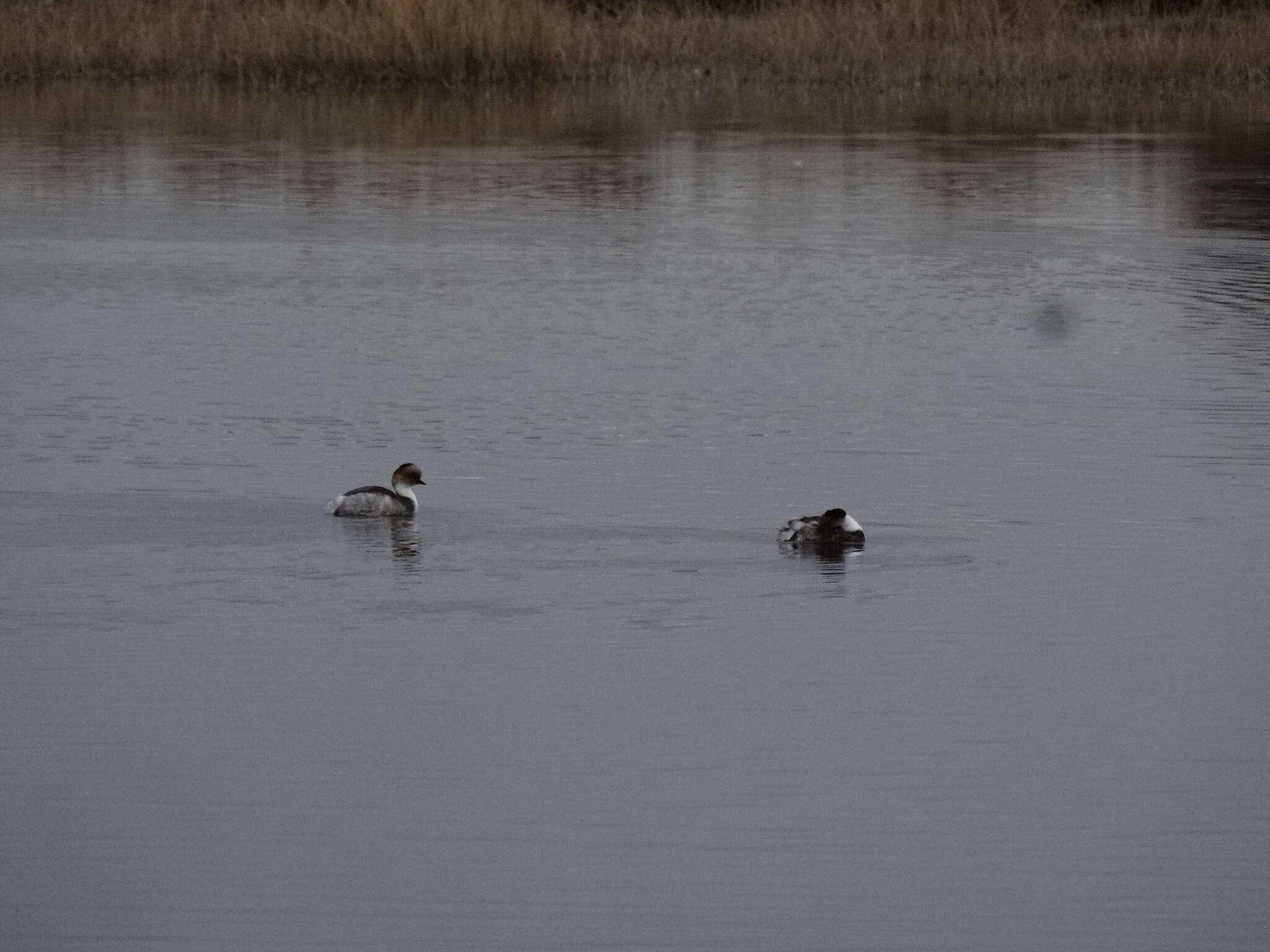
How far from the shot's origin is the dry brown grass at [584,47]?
29984 mm

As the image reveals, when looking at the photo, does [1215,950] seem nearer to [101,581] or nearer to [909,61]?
[101,581]

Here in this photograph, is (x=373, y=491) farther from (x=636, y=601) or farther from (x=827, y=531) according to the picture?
(x=827, y=531)

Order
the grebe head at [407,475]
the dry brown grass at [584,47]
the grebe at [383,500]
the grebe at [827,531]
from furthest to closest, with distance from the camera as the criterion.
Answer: the dry brown grass at [584,47]
the grebe head at [407,475]
the grebe at [383,500]
the grebe at [827,531]

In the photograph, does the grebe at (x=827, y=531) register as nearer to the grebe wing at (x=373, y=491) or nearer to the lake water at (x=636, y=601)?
the lake water at (x=636, y=601)

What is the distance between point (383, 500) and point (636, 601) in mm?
1311

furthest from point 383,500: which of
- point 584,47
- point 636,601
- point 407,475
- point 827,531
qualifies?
point 584,47

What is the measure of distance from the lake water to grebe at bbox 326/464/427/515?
8 centimetres

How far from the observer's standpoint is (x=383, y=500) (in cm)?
901

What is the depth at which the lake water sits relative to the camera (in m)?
5.79

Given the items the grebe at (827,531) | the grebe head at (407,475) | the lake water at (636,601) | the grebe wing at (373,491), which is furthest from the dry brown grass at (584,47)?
the grebe at (827,531)

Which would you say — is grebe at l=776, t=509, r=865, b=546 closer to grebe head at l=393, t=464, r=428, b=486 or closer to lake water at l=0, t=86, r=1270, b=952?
lake water at l=0, t=86, r=1270, b=952

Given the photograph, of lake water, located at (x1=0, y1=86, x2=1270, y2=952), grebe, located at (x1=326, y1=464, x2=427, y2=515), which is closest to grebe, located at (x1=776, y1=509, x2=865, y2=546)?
lake water, located at (x1=0, y1=86, x2=1270, y2=952)

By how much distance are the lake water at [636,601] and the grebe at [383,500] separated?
0.08m

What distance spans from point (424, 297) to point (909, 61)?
1634cm
